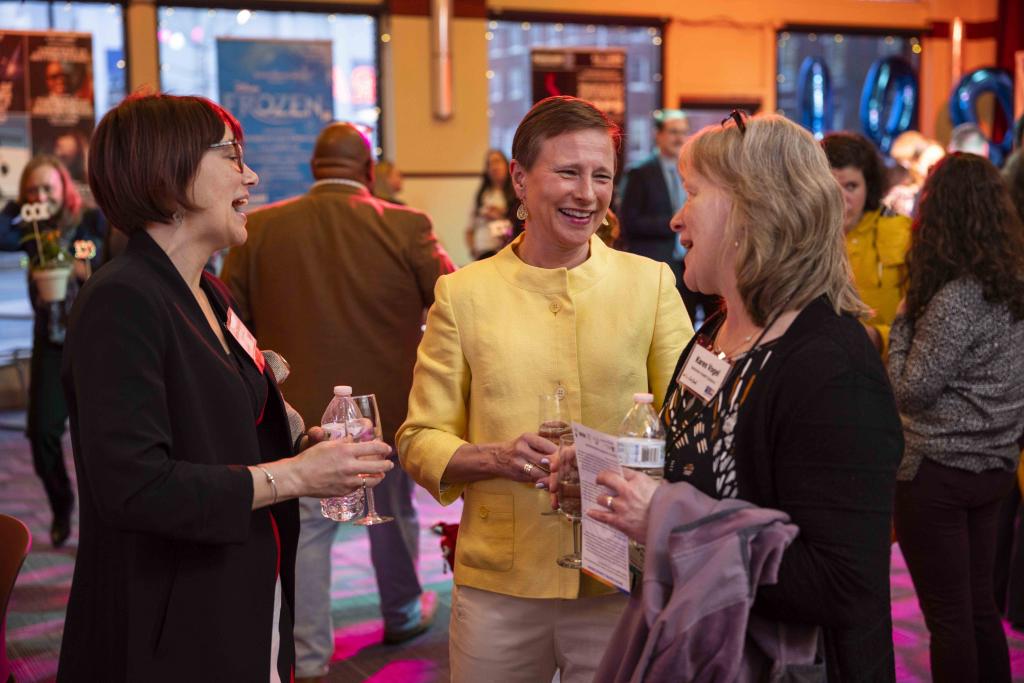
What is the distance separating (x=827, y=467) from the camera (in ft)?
4.79

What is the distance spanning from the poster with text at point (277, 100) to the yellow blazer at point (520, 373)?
27.7 feet

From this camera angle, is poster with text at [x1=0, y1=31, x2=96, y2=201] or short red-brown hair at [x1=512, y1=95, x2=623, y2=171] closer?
short red-brown hair at [x1=512, y1=95, x2=623, y2=171]

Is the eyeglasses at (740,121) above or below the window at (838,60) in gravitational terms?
below

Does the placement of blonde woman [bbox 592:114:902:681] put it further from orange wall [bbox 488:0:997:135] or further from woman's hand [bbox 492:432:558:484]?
orange wall [bbox 488:0:997:135]

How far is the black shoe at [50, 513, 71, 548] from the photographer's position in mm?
5160

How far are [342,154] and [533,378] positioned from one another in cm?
209

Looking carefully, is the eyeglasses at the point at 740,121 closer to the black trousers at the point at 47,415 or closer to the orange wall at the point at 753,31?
the black trousers at the point at 47,415

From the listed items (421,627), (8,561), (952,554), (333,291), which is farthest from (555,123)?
(421,627)

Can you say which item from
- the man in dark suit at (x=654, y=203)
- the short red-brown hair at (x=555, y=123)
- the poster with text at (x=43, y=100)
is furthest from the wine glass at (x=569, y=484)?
the poster with text at (x=43, y=100)

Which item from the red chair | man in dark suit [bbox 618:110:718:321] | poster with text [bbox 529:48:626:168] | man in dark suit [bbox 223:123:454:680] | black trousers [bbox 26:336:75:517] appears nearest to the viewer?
the red chair

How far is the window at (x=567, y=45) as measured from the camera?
1114 centimetres

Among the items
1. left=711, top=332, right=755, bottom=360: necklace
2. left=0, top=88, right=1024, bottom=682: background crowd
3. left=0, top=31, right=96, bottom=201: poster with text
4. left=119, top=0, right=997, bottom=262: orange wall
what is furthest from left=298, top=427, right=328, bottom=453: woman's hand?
left=119, top=0, right=997, bottom=262: orange wall

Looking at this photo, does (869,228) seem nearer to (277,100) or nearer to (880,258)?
(880,258)

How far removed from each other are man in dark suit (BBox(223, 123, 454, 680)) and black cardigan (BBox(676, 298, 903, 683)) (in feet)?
7.94
